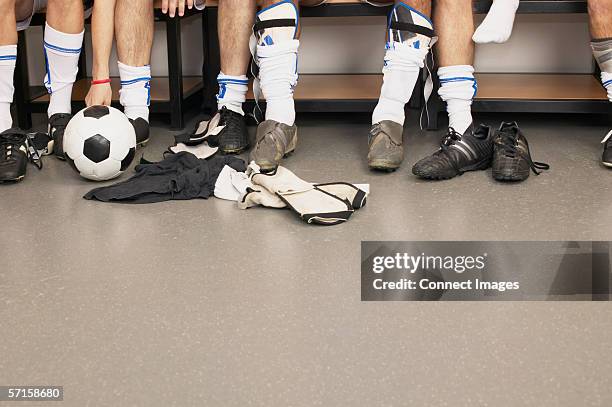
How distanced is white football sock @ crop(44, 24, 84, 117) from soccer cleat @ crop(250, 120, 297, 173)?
73 cm

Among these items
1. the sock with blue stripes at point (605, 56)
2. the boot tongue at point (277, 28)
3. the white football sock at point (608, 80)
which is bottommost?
the white football sock at point (608, 80)

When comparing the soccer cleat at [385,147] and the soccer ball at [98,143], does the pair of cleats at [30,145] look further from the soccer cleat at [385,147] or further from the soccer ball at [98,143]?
the soccer cleat at [385,147]

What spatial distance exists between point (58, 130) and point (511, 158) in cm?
150

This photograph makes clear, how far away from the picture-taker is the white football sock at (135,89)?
295 centimetres

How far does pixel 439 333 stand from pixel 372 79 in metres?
2.09

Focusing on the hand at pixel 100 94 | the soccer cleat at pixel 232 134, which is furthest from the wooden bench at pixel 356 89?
the hand at pixel 100 94

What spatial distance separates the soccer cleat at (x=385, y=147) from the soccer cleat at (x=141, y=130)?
801 mm

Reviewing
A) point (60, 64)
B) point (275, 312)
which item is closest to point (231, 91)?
point (60, 64)

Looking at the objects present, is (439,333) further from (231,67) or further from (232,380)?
(231,67)

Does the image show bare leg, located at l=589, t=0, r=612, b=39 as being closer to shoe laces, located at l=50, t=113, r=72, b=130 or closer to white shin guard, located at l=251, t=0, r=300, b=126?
white shin guard, located at l=251, t=0, r=300, b=126

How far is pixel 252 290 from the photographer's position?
1808 millimetres

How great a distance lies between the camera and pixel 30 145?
2826 millimetres

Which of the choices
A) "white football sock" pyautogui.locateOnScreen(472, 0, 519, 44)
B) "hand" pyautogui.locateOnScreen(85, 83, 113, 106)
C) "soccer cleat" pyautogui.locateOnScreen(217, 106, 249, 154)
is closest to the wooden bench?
"white football sock" pyautogui.locateOnScreen(472, 0, 519, 44)

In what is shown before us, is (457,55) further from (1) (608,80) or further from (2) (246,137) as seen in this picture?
(2) (246,137)
